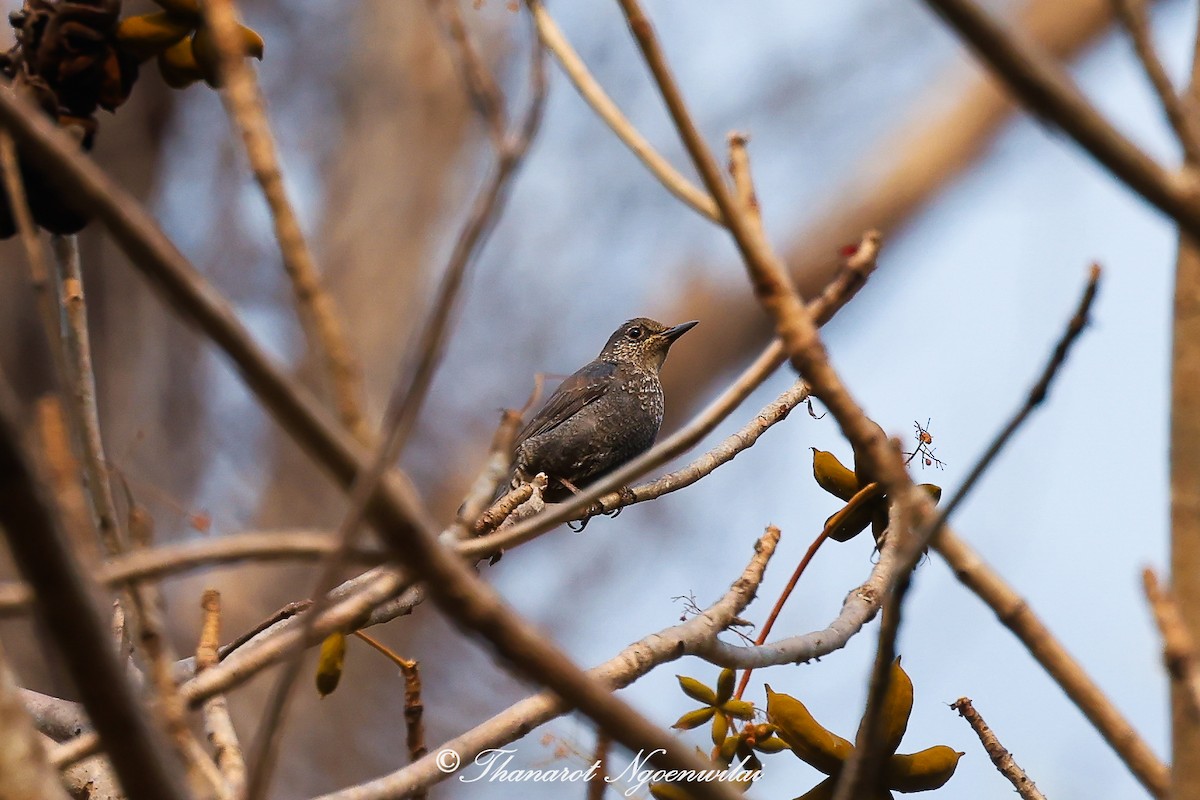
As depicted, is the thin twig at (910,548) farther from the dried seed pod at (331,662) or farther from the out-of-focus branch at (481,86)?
the dried seed pod at (331,662)

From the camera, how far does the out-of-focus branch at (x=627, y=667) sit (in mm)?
1905

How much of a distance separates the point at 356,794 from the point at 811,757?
25.0 inches

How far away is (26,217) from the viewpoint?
4.27 feet

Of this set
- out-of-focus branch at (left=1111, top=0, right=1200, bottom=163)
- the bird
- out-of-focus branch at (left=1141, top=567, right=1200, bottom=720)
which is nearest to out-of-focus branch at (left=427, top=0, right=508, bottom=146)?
out-of-focus branch at (left=1111, top=0, right=1200, bottom=163)

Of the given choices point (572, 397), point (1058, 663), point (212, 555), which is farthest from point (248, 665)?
point (572, 397)

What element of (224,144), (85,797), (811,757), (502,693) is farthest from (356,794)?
(224,144)

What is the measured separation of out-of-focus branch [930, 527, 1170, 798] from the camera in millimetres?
1191

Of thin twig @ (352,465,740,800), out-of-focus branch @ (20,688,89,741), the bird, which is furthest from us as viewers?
the bird

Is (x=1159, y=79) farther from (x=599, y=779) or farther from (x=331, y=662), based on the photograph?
(x=331, y=662)

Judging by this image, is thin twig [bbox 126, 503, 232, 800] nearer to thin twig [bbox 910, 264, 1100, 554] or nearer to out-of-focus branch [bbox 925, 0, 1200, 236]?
thin twig [bbox 910, 264, 1100, 554]

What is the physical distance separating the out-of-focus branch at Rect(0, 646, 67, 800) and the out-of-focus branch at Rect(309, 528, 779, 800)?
807 millimetres

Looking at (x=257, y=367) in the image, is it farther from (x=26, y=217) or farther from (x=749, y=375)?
(x=749, y=375)

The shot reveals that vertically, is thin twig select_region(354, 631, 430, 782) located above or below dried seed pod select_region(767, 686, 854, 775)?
above

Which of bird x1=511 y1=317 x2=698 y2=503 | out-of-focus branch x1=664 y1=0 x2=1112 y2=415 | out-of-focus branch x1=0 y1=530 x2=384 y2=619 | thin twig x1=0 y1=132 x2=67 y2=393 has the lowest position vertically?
out-of-focus branch x1=0 y1=530 x2=384 y2=619
